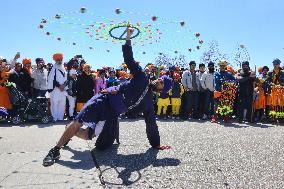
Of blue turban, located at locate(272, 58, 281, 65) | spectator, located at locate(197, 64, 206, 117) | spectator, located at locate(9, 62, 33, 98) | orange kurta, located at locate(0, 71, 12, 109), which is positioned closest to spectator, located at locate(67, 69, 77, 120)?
spectator, located at locate(9, 62, 33, 98)

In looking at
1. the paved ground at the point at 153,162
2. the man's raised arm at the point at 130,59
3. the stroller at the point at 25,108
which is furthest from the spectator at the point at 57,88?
the man's raised arm at the point at 130,59

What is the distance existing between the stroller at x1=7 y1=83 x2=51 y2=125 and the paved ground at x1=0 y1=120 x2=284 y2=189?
7.85ft

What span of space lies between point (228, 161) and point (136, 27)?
2.99 m

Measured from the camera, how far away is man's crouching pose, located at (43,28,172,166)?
688cm

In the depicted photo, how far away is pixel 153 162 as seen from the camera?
→ 6566mm

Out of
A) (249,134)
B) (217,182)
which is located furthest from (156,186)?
(249,134)

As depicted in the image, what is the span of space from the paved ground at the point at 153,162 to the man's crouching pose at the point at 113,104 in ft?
1.22

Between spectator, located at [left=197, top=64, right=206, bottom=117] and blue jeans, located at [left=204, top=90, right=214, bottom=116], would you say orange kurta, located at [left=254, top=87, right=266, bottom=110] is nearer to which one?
blue jeans, located at [left=204, top=90, right=214, bottom=116]

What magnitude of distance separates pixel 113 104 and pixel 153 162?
4.06 feet

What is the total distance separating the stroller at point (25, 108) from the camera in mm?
12188

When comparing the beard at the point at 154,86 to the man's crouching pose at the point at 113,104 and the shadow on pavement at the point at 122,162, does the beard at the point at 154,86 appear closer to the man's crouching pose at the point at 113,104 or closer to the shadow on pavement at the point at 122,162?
the man's crouching pose at the point at 113,104

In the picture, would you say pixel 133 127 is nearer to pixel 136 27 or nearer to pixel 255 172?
pixel 136 27

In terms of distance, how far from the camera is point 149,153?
732cm

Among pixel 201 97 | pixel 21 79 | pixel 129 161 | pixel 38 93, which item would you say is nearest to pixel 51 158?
pixel 129 161
